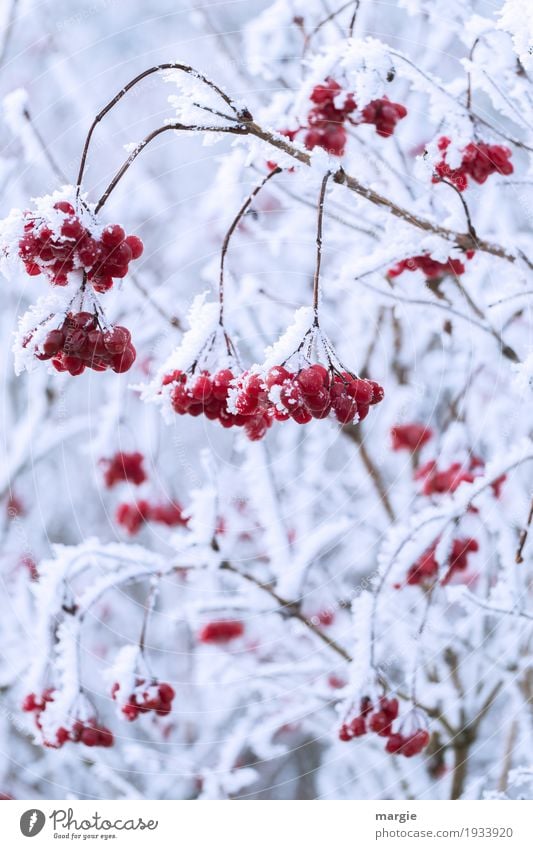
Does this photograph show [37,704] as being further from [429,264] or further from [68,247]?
[429,264]

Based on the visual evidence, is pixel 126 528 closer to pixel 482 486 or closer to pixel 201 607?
pixel 201 607

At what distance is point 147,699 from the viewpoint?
0.95 meters

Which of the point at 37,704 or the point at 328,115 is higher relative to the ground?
the point at 328,115

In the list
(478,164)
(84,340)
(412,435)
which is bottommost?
(84,340)

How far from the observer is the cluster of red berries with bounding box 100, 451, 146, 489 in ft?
4.78

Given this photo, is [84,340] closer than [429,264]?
Yes

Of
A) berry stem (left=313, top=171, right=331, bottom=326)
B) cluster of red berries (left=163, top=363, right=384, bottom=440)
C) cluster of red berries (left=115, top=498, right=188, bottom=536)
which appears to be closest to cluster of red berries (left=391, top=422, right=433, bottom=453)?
cluster of red berries (left=115, top=498, right=188, bottom=536)

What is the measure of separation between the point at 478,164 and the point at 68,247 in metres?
0.54

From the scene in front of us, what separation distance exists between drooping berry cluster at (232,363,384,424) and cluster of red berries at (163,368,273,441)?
0.05 meters

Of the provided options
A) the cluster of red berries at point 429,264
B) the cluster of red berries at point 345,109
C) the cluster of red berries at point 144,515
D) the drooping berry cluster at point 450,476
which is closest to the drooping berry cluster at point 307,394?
the cluster of red berries at point 429,264

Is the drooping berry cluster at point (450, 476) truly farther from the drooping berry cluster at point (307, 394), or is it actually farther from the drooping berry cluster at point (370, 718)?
the drooping berry cluster at point (307, 394)

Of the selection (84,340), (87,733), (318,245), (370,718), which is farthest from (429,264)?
(87,733)

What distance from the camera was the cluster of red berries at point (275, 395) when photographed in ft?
2.06

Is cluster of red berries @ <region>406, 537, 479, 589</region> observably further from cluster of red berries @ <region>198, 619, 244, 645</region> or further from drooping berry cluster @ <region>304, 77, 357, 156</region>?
drooping berry cluster @ <region>304, 77, 357, 156</region>
